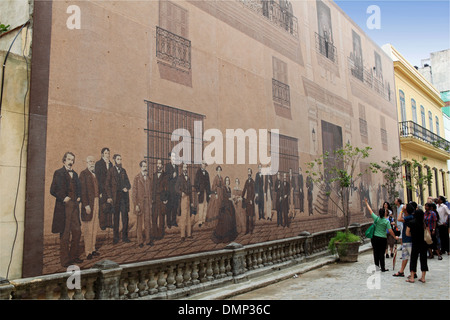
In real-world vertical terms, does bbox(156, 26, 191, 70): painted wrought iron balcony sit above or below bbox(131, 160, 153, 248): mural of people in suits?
above

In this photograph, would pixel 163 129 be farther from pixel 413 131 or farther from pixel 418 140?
pixel 413 131

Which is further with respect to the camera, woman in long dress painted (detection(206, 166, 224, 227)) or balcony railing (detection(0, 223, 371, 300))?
woman in long dress painted (detection(206, 166, 224, 227))

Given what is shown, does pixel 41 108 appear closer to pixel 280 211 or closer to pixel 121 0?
pixel 121 0

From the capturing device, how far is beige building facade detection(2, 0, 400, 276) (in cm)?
704

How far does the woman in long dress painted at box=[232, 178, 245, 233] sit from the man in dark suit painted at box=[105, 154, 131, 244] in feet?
12.9

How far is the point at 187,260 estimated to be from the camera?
7566 mm

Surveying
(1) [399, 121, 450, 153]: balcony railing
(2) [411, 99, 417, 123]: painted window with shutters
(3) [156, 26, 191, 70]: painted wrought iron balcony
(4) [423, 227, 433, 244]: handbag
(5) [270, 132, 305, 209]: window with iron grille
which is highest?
(2) [411, 99, 417, 123]: painted window with shutters

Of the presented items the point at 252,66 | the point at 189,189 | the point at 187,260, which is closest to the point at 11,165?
the point at 187,260

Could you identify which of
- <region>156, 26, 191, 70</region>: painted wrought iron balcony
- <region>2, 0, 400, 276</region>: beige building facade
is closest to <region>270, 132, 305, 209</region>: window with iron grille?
<region>2, 0, 400, 276</region>: beige building facade

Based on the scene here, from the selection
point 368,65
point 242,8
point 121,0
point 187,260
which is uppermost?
point 368,65

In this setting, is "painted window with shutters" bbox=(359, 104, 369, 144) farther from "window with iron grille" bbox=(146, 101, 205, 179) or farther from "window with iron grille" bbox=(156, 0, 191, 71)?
"window with iron grille" bbox=(146, 101, 205, 179)

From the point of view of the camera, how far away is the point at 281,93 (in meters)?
14.3

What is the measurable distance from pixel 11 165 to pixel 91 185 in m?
1.48

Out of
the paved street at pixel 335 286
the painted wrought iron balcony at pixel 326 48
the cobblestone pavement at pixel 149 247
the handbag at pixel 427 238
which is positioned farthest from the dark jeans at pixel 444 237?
the painted wrought iron balcony at pixel 326 48
